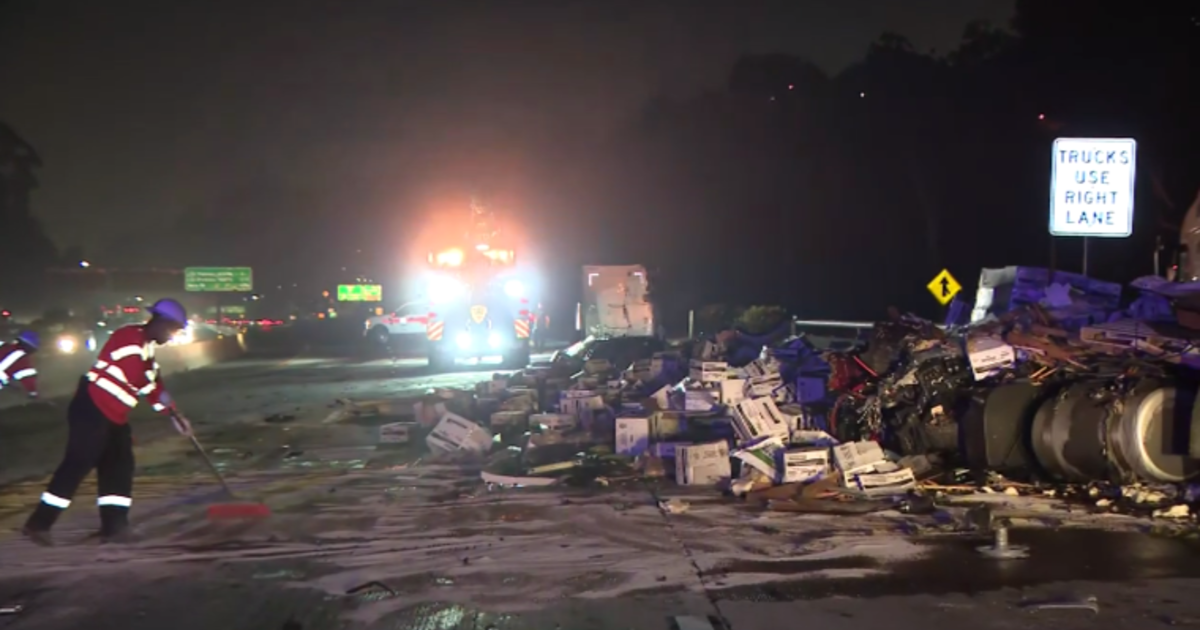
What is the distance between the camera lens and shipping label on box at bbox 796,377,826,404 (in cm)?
1227

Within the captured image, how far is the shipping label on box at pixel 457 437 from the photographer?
12.3m

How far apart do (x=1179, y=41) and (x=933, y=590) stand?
2407 centimetres

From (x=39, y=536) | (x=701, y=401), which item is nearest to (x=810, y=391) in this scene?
(x=701, y=401)

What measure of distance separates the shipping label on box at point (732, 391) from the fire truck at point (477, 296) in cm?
1441

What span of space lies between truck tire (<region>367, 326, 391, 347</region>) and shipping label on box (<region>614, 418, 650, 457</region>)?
1063 inches

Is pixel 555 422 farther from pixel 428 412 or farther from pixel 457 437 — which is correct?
pixel 428 412

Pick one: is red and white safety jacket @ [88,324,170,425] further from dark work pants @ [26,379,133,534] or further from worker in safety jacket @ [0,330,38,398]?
worker in safety jacket @ [0,330,38,398]

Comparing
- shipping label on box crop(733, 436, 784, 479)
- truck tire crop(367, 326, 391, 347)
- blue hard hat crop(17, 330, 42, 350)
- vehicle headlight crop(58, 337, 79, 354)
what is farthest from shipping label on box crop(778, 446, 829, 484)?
vehicle headlight crop(58, 337, 79, 354)

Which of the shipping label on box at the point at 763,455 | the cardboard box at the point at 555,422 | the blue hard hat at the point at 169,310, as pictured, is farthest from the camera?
the cardboard box at the point at 555,422

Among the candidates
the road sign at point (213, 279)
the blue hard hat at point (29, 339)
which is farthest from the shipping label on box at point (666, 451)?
the road sign at point (213, 279)

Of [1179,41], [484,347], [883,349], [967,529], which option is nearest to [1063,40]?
[1179,41]

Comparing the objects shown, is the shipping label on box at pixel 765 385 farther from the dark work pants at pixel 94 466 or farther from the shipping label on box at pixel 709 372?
the dark work pants at pixel 94 466

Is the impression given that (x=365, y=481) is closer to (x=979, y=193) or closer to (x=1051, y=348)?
(x=1051, y=348)

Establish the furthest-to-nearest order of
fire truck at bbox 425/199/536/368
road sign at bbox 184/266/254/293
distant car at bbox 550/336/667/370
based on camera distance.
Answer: road sign at bbox 184/266/254/293, fire truck at bbox 425/199/536/368, distant car at bbox 550/336/667/370
